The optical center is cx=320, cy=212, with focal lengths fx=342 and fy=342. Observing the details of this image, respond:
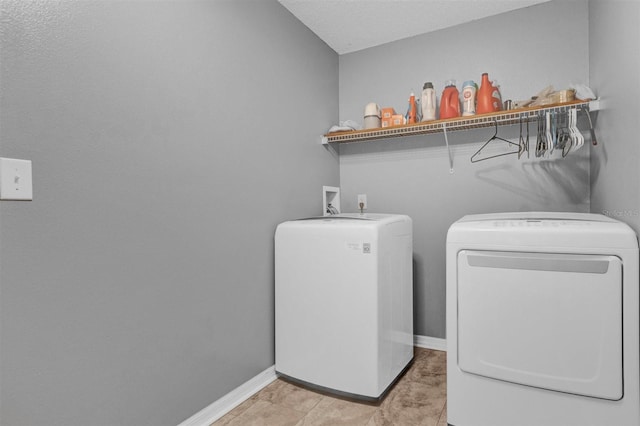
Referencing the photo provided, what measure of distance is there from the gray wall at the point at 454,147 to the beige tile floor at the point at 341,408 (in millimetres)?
673

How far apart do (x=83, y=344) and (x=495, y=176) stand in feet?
7.73

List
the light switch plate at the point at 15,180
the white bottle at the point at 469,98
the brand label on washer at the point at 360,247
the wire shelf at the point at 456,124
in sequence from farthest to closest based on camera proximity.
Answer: the white bottle at the point at 469,98 < the wire shelf at the point at 456,124 < the brand label on washer at the point at 360,247 < the light switch plate at the point at 15,180

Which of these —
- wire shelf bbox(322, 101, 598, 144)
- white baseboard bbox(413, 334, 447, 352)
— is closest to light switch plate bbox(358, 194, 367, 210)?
wire shelf bbox(322, 101, 598, 144)

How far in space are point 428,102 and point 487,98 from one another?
0.36 m

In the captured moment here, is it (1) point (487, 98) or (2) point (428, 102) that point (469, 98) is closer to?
(1) point (487, 98)

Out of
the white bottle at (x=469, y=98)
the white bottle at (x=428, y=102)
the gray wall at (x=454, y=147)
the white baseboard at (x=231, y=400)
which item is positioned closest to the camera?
the white baseboard at (x=231, y=400)

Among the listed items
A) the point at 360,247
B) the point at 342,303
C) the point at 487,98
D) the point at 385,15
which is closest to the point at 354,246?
the point at 360,247

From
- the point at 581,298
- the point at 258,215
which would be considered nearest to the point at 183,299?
the point at 258,215

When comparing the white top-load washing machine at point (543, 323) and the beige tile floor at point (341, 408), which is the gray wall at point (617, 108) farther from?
the beige tile floor at point (341, 408)

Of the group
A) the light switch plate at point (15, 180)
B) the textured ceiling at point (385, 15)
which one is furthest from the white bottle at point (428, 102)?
the light switch plate at point (15, 180)

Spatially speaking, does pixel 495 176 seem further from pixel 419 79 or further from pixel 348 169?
pixel 348 169

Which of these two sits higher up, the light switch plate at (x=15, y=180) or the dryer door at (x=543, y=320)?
the light switch plate at (x=15, y=180)

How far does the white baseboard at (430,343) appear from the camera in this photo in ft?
7.86

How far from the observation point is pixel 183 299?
1.50 metres
